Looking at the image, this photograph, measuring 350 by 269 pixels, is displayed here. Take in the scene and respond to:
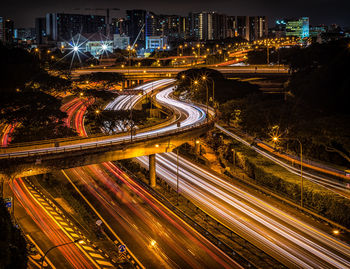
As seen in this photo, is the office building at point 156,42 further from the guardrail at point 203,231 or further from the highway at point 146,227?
the guardrail at point 203,231

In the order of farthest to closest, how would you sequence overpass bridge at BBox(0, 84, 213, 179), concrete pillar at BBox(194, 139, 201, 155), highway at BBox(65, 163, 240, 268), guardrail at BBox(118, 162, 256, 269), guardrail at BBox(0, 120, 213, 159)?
concrete pillar at BBox(194, 139, 201, 155)
guardrail at BBox(0, 120, 213, 159)
overpass bridge at BBox(0, 84, 213, 179)
highway at BBox(65, 163, 240, 268)
guardrail at BBox(118, 162, 256, 269)

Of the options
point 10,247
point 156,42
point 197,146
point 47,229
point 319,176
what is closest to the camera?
point 10,247

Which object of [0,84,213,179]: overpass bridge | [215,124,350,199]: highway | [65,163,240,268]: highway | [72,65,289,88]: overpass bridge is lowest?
[65,163,240,268]: highway

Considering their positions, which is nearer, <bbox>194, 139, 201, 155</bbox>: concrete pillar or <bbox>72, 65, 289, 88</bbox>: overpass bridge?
<bbox>194, 139, 201, 155</bbox>: concrete pillar

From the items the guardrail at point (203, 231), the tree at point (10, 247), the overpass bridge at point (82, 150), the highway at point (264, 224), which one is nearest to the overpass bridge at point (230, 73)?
the overpass bridge at point (82, 150)

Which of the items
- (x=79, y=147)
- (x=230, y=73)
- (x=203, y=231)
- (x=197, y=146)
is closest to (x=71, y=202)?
(x=79, y=147)

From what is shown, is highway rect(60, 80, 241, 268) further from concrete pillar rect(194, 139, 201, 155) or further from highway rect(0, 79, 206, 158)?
concrete pillar rect(194, 139, 201, 155)

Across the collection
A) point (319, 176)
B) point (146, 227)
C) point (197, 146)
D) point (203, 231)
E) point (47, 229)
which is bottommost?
point (146, 227)

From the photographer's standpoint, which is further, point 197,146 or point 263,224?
point 197,146

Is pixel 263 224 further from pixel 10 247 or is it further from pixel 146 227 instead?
pixel 10 247

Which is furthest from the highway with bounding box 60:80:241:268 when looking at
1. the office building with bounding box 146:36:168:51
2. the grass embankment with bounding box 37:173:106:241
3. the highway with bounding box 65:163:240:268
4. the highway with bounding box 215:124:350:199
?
the office building with bounding box 146:36:168:51
